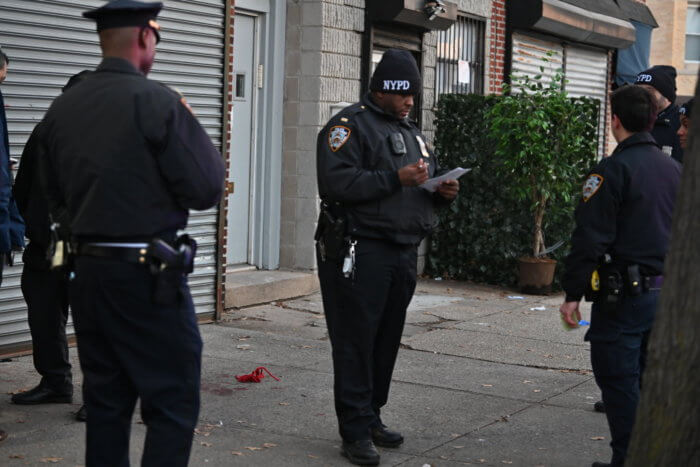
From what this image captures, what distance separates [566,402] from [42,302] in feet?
10.5

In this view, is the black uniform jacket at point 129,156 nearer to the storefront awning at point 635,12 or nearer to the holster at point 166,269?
the holster at point 166,269

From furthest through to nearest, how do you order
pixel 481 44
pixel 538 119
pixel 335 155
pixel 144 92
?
pixel 481 44
pixel 538 119
pixel 335 155
pixel 144 92

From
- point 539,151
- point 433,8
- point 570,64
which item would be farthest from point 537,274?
point 570,64

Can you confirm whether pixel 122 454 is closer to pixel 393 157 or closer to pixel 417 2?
pixel 393 157

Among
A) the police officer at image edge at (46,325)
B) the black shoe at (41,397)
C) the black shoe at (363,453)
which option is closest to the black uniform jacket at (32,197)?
the police officer at image edge at (46,325)

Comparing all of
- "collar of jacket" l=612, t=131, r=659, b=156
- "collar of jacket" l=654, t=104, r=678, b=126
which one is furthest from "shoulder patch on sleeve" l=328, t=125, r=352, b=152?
"collar of jacket" l=654, t=104, r=678, b=126

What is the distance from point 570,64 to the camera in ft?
54.0

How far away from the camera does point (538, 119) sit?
37.2 feet

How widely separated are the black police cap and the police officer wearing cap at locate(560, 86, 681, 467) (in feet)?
7.21

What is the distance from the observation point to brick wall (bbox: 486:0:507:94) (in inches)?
545

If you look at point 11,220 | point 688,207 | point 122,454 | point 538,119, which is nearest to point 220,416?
point 11,220

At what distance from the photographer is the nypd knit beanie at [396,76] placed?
558 centimetres

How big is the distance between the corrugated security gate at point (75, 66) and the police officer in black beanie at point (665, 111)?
3364mm

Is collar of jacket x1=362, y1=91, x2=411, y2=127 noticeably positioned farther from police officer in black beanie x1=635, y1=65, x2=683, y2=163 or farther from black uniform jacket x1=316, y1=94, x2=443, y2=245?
police officer in black beanie x1=635, y1=65, x2=683, y2=163
